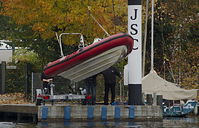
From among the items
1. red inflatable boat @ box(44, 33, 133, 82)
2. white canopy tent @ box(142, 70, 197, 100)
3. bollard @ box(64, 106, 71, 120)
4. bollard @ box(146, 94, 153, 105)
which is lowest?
bollard @ box(64, 106, 71, 120)

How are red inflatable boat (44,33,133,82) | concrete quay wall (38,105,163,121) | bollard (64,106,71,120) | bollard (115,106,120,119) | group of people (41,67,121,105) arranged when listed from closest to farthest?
red inflatable boat (44,33,133,82)
concrete quay wall (38,105,163,121)
bollard (64,106,71,120)
bollard (115,106,120,119)
group of people (41,67,121,105)

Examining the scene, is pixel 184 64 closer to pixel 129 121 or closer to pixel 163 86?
pixel 163 86

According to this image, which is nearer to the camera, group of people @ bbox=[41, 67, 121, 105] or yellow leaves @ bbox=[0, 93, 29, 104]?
group of people @ bbox=[41, 67, 121, 105]

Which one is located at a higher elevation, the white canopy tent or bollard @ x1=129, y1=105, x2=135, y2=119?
the white canopy tent

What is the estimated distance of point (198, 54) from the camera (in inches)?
1553

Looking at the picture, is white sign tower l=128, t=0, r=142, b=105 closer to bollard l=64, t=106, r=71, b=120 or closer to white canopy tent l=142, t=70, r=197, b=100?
bollard l=64, t=106, r=71, b=120

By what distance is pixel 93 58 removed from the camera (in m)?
25.3

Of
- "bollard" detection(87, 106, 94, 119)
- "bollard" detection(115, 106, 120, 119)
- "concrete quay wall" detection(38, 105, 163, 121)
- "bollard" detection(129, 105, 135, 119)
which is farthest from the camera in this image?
"bollard" detection(129, 105, 135, 119)

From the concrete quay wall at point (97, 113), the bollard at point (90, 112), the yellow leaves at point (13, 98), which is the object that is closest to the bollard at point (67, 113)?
the concrete quay wall at point (97, 113)

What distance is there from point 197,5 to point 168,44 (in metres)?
2.52

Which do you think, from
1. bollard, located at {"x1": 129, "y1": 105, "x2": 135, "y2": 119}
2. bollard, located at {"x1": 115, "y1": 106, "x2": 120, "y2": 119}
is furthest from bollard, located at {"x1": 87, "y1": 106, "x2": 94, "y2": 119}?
bollard, located at {"x1": 129, "y1": 105, "x2": 135, "y2": 119}

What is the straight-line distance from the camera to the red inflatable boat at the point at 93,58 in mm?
24516

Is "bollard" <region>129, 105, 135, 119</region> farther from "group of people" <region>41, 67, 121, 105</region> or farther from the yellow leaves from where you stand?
the yellow leaves

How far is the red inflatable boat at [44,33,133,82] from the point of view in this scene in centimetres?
2452
